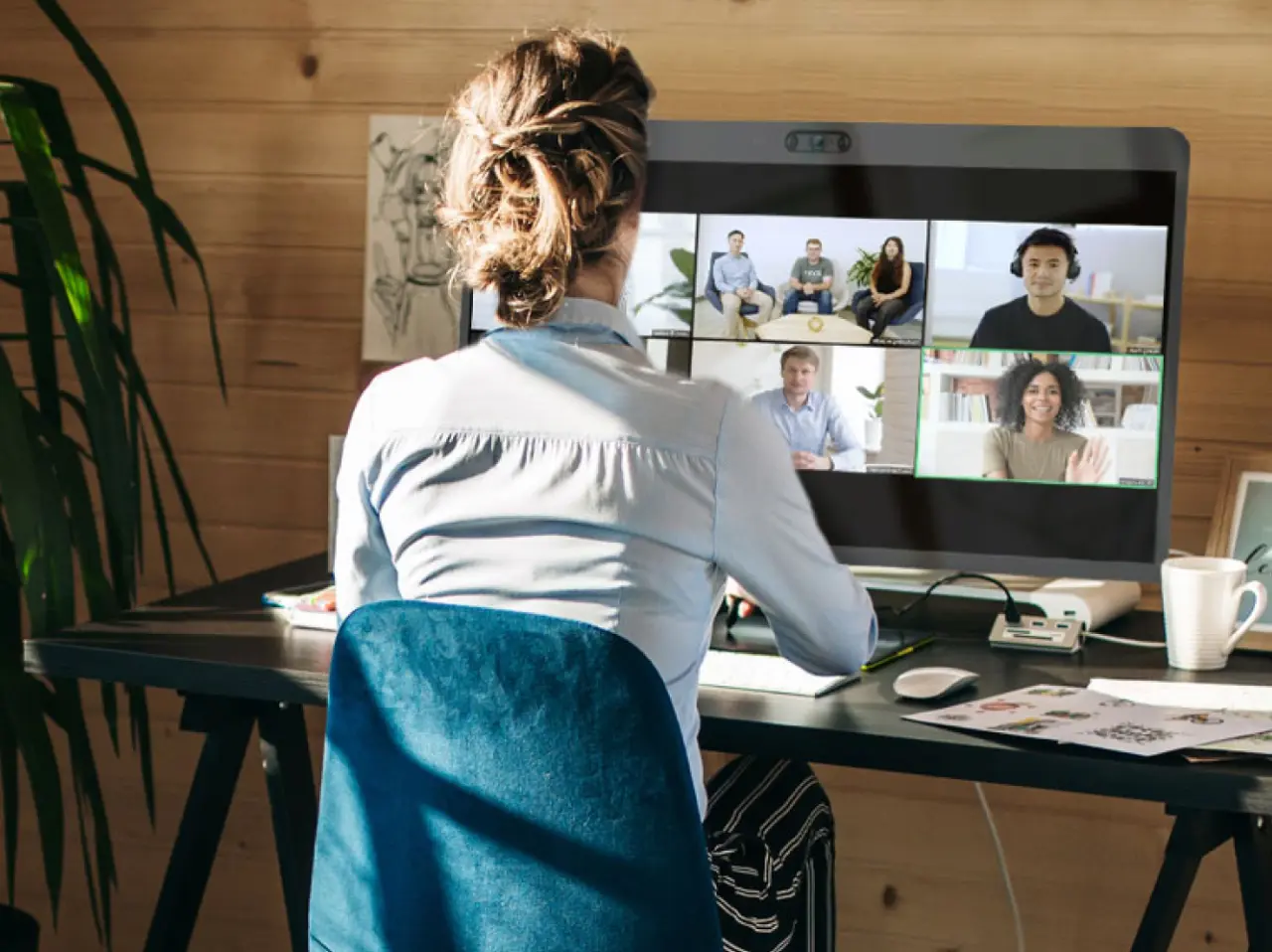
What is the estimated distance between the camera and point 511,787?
1.00m

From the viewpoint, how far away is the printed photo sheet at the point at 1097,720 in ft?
4.05

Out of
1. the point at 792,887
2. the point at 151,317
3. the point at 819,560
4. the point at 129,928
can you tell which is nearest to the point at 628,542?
the point at 819,560

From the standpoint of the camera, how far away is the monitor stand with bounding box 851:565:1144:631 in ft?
5.60

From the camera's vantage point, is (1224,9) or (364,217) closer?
(1224,9)

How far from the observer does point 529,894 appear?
1.03 m

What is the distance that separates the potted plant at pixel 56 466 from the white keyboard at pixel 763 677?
2.37 feet

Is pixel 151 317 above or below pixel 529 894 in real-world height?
above

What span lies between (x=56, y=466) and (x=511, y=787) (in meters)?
1.01

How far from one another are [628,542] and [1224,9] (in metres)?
1.22

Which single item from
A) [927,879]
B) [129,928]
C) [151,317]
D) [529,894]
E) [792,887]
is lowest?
[129,928]

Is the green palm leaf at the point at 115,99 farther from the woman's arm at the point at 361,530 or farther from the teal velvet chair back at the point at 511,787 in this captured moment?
the teal velvet chair back at the point at 511,787

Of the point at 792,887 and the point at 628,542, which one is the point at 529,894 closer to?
the point at 628,542

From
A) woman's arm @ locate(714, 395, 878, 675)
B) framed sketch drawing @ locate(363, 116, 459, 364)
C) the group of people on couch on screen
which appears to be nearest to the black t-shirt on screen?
the group of people on couch on screen

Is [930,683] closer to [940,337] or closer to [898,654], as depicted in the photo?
[898,654]
